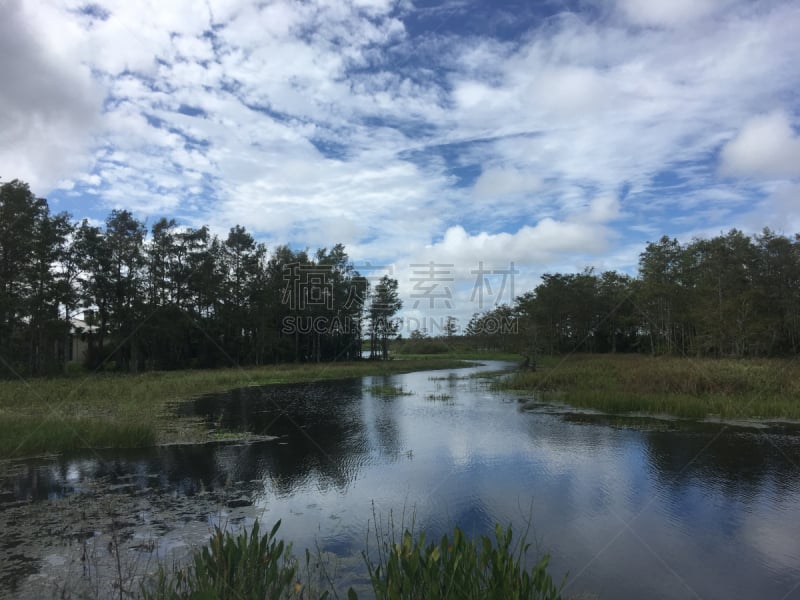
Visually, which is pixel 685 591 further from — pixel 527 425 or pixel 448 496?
pixel 527 425

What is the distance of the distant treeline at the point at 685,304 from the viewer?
1300 inches

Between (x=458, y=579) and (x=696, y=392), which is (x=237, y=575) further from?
(x=696, y=392)

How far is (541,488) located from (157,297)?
120 feet

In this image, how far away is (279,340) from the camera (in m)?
45.3

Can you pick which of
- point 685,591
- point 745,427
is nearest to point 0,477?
point 685,591

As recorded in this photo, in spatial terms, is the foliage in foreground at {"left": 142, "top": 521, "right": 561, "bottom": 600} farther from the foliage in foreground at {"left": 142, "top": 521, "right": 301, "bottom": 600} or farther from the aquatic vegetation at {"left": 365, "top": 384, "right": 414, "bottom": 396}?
the aquatic vegetation at {"left": 365, "top": 384, "right": 414, "bottom": 396}

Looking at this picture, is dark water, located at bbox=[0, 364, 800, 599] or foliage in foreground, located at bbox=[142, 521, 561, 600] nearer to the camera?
foliage in foreground, located at bbox=[142, 521, 561, 600]

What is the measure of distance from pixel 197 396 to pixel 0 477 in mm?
13643

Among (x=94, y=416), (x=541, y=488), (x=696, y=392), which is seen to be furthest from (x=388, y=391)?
(x=541, y=488)

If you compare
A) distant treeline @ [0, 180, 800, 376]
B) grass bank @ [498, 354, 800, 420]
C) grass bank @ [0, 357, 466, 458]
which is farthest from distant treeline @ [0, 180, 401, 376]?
grass bank @ [498, 354, 800, 420]

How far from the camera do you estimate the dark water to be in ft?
19.7

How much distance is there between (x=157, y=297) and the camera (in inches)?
1519

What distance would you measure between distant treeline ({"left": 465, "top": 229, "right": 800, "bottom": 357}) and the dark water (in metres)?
20.4

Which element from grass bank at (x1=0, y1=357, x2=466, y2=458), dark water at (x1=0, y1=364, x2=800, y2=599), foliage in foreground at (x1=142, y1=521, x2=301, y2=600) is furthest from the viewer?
grass bank at (x1=0, y1=357, x2=466, y2=458)
